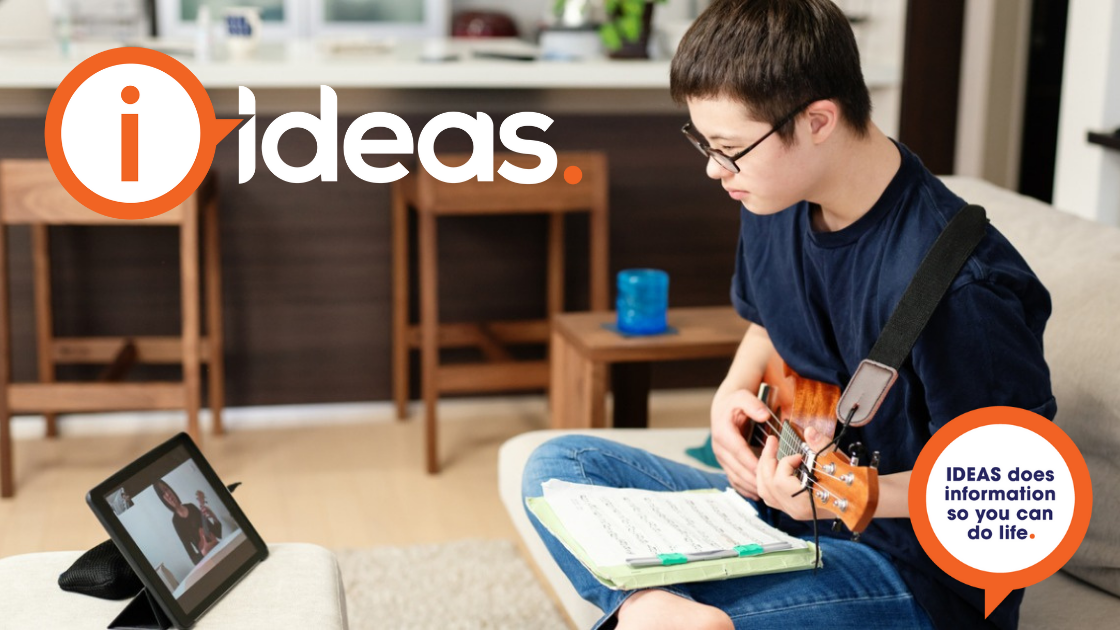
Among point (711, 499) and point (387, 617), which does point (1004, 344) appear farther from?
point (387, 617)

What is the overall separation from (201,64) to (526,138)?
87 centimetres

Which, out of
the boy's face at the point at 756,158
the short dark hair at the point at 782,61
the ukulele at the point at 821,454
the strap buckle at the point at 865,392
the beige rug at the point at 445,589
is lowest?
the beige rug at the point at 445,589

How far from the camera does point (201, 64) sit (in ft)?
9.75

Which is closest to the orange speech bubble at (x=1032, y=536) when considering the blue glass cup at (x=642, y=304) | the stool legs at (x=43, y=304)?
the blue glass cup at (x=642, y=304)

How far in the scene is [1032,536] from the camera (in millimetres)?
1242

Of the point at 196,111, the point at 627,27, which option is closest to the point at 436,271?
the point at 196,111

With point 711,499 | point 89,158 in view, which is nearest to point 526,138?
point 89,158

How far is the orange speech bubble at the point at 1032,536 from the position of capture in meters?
1.24

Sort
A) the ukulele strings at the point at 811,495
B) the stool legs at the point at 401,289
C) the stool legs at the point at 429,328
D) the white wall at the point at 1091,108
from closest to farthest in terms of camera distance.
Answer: the ukulele strings at the point at 811,495
the white wall at the point at 1091,108
the stool legs at the point at 429,328
the stool legs at the point at 401,289

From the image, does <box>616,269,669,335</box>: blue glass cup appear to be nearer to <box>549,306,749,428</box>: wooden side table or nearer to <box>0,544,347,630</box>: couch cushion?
<box>549,306,749,428</box>: wooden side table

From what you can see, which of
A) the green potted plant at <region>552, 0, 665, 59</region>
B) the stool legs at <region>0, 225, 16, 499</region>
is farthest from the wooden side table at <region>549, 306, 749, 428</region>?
the stool legs at <region>0, 225, 16, 499</region>

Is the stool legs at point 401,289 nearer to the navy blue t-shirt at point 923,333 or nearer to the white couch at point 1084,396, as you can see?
the white couch at point 1084,396

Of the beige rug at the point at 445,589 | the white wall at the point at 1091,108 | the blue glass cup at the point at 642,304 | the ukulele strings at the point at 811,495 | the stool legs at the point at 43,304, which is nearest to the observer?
the ukulele strings at the point at 811,495

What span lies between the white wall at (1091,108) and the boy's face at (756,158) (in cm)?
152
